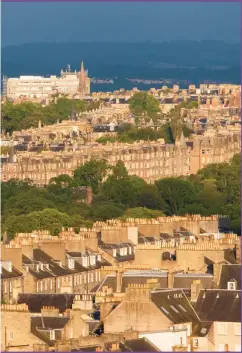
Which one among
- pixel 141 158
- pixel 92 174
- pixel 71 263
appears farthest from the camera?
pixel 141 158

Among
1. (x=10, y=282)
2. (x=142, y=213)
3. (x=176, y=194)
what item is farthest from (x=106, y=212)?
(x=10, y=282)

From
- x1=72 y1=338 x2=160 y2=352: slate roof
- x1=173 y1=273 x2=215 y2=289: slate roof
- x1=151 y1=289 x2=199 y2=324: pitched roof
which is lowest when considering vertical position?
x1=72 y1=338 x2=160 y2=352: slate roof

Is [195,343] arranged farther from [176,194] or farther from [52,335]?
[176,194]

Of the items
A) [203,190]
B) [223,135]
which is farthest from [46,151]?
[203,190]

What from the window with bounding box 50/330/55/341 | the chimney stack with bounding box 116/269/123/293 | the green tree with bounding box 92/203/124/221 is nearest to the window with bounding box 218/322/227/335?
the window with bounding box 50/330/55/341

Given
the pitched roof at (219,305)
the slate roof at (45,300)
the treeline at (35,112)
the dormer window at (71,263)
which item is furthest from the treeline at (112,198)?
the treeline at (35,112)

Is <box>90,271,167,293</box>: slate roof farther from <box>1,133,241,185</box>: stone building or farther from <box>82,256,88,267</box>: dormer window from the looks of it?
<box>1,133,241,185</box>: stone building
